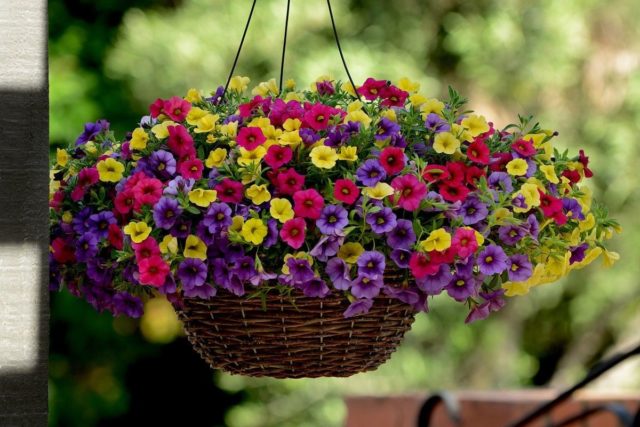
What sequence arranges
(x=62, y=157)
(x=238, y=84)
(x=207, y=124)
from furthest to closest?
1. (x=238, y=84)
2. (x=62, y=157)
3. (x=207, y=124)

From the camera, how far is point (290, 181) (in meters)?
1.25

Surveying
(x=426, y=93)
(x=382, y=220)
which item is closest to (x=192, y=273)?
(x=382, y=220)

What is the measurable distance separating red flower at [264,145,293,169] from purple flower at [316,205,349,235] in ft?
0.28

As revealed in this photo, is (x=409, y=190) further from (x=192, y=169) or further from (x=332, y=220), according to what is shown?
Answer: (x=192, y=169)

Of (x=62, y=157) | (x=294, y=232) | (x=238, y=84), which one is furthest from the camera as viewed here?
(x=238, y=84)

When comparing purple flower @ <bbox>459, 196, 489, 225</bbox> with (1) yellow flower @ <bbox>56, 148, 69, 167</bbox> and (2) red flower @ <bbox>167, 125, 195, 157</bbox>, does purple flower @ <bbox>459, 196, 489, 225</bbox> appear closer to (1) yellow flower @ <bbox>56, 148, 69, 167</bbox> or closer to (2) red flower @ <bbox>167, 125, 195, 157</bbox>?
(2) red flower @ <bbox>167, 125, 195, 157</bbox>

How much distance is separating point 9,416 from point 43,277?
17 cm

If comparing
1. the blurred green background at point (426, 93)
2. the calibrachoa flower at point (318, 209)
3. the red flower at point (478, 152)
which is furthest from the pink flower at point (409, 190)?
the blurred green background at point (426, 93)

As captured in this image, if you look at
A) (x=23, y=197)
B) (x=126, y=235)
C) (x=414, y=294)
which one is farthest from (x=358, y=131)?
(x=23, y=197)

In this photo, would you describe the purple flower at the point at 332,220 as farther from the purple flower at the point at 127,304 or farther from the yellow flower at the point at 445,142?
the purple flower at the point at 127,304

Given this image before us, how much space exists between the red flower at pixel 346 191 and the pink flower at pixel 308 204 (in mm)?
23

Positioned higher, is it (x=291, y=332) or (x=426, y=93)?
(x=291, y=332)

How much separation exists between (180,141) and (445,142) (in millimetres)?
353

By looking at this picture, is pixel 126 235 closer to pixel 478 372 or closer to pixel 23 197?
pixel 23 197
